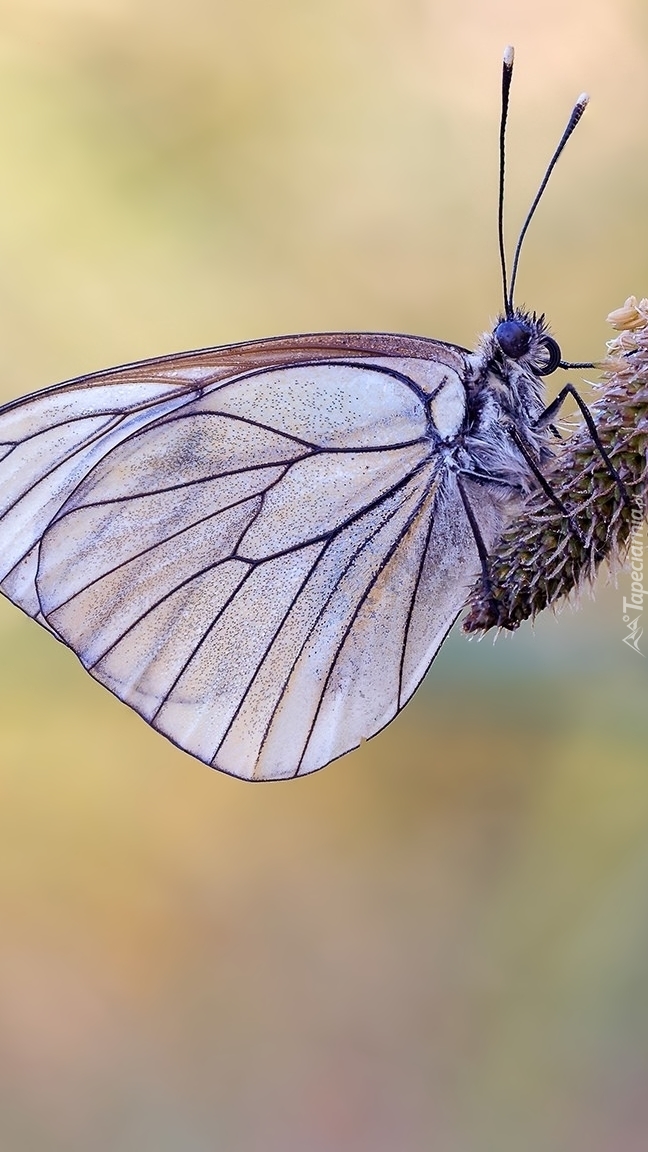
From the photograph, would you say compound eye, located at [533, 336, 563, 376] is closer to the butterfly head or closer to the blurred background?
the butterfly head

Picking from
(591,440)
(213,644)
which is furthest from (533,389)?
(213,644)

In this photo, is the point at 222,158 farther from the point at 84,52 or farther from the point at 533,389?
the point at 533,389

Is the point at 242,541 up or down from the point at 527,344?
down

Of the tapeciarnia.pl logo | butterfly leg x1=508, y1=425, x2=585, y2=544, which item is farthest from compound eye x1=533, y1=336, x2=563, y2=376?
the tapeciarnia.pl logo

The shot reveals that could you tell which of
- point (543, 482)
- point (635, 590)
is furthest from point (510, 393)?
point (635, 590)

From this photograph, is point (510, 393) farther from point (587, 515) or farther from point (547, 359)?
point (587, 515)

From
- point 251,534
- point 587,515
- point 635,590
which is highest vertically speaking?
point 635,590
